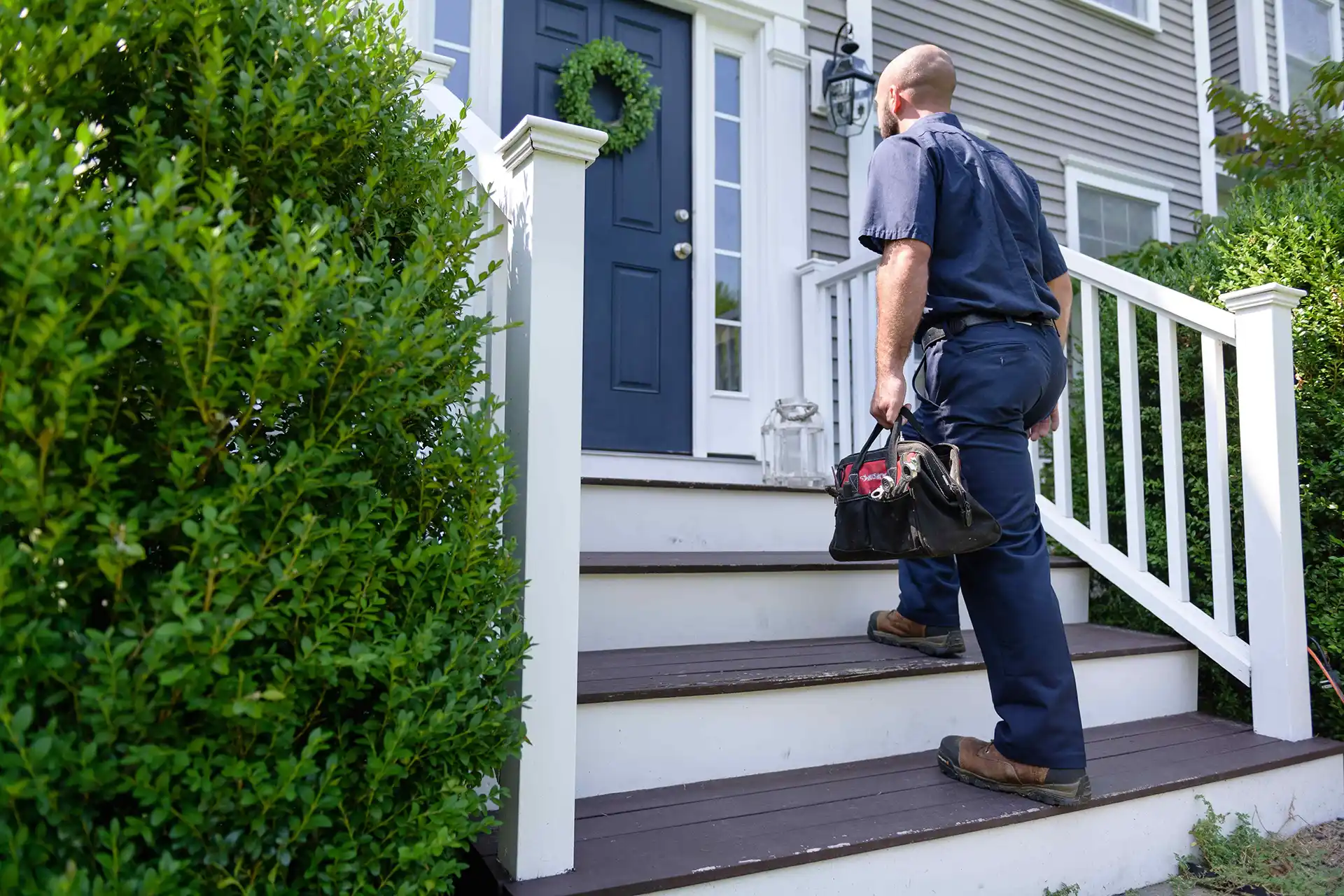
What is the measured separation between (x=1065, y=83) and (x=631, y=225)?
10.1 ft

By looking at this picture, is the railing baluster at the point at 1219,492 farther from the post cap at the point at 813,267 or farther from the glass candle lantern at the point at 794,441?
the post cap at the point at 813,267

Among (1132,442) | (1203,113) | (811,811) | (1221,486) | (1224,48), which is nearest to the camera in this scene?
(811,811)

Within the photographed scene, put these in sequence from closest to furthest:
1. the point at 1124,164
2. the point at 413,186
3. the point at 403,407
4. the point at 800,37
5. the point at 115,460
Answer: the point at 115,460, the point at 403,407, the point at 413,186, the point at 800,37, the point at 1124,164

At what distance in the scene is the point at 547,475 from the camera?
1.38 metres

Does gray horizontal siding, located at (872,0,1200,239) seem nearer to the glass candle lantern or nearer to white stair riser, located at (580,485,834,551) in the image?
the glass candle lantern

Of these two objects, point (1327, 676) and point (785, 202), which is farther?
point (785, 202)

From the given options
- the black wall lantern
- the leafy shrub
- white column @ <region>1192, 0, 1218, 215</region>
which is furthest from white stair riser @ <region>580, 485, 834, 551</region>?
white column @ <region>1192, 0, 1218, 215</region>

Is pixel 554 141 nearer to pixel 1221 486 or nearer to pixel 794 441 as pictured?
pixel 1221 486

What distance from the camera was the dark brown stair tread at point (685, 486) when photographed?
267cm

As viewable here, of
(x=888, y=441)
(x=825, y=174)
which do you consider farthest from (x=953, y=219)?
(x=825, y=174)

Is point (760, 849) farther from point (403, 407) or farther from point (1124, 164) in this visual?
point (1124, 164)

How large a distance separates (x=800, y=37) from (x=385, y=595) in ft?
11.9

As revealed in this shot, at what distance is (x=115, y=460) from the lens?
100 centimetres

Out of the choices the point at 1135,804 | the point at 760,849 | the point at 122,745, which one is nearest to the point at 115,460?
the point at 122,745
